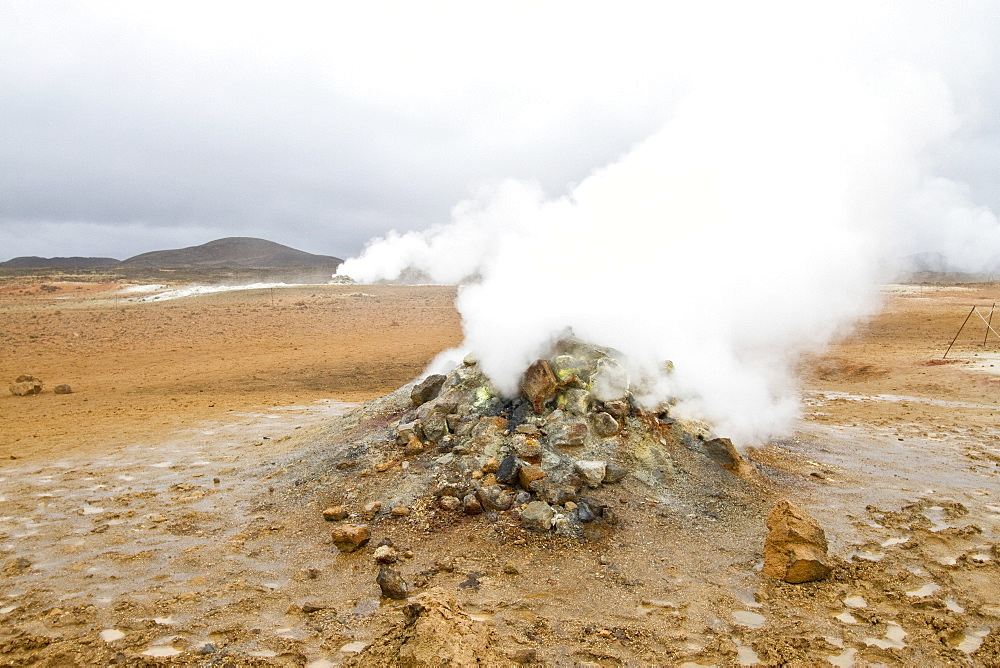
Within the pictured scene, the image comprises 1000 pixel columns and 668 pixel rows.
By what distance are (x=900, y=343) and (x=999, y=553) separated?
1684cm

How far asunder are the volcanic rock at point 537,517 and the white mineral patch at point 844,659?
2133 millimetres

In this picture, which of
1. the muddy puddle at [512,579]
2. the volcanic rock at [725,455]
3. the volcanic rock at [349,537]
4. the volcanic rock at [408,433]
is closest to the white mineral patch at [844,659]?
the muddy puddle at [512,579]

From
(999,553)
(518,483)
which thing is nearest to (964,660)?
(999,553)

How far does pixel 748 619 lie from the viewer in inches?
143

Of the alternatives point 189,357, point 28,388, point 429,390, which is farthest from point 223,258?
point 429,390

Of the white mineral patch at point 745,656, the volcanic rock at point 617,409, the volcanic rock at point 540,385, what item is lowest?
the white mineral patch at point 745,656

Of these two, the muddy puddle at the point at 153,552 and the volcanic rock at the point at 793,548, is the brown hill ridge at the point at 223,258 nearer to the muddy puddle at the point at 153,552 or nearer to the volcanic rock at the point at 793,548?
the muddy puddle at the point at 153,552

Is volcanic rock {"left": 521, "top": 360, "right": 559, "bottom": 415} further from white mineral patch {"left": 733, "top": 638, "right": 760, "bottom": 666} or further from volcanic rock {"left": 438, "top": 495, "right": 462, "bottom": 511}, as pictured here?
white mineral patch {"left": 733, "top": 638, "right": 760, "bottom": 666}

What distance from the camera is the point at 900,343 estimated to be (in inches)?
731

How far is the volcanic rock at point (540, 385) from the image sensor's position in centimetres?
619

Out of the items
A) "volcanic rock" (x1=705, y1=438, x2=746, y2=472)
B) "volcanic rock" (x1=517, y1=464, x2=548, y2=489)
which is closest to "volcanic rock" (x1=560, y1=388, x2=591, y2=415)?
"volcanic rock" (x1=517, y1=464, x2=548, y2=489)

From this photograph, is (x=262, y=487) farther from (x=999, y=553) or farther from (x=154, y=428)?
(x=999, y=553)

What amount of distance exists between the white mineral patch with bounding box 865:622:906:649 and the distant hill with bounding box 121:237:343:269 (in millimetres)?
125593

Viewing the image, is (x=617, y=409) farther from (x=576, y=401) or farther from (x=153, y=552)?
(x=153, y=552)
